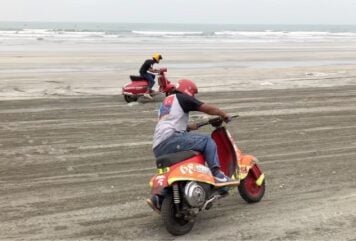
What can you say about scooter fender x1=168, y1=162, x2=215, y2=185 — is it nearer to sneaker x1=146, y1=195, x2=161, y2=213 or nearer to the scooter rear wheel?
sneaker x1=146, y1=195, x2=161, y2=213

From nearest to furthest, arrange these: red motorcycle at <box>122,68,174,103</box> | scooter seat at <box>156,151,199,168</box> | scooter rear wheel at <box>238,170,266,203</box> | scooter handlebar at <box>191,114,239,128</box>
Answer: scooter seat at <box>156,151,199,168</box>
scooter handlebar at <box>191,114,239,128</box>
scooter rear wheel at <box>238,170,266,203</box>
red motorcycle at <box>122,68,174,103</box>

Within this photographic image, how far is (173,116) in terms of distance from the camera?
18.9 feet

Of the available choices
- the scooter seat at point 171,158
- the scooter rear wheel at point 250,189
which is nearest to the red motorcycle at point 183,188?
the scooter seat at point 171,158

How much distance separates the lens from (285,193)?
6832 mm

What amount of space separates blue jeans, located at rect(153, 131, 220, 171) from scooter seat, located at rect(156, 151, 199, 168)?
0.32 feet

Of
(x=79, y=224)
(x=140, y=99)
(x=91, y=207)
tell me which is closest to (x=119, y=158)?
(x=91, y=207)

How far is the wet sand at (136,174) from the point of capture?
568cm

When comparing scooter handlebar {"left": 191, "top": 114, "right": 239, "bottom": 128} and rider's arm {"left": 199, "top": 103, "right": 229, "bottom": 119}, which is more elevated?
rider's arm {"left": 199, "top": 103, "right": 229, "bottom": 119}

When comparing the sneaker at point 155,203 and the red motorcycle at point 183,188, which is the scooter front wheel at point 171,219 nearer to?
the red motorcycle at point 183,188

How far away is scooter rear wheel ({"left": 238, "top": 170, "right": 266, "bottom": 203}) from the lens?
6398 mm


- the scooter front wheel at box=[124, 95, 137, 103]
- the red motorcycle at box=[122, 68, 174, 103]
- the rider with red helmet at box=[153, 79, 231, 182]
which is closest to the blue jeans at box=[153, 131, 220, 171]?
the rider with red helmet at box=[153, 79, 231, 182]

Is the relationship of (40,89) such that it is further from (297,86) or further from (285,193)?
(285,193)

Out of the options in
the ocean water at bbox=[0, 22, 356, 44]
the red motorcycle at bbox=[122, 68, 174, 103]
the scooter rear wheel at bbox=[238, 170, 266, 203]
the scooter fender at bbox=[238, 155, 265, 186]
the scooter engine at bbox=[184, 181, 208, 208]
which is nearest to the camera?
the scooter engine at bbox=[184, 181, 208, 208]

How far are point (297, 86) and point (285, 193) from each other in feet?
39.8
